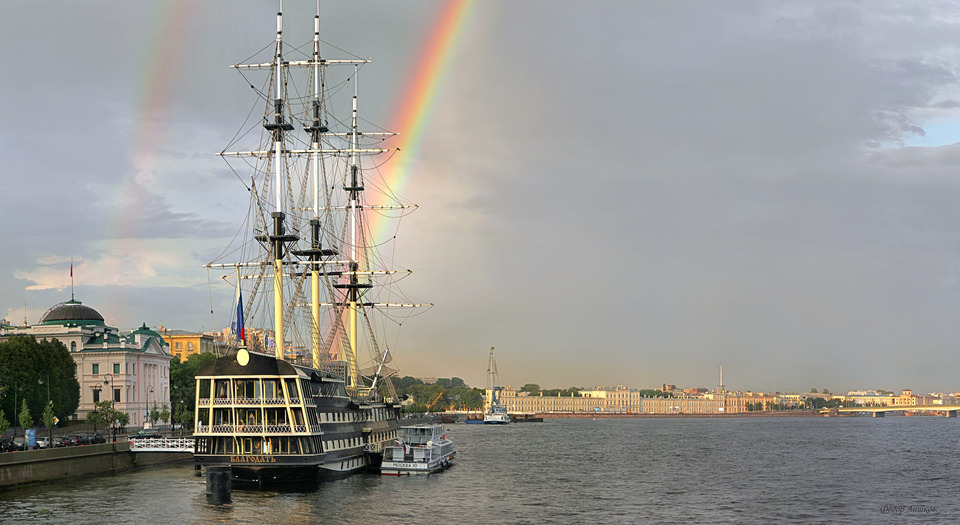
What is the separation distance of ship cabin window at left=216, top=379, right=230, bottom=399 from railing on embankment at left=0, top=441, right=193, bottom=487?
1563 cm

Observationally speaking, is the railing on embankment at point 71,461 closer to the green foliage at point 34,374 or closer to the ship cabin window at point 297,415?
the ship cabin window at point 297,415

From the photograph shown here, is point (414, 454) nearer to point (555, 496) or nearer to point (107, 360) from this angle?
point (555, 496)

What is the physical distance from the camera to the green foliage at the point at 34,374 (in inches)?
4611

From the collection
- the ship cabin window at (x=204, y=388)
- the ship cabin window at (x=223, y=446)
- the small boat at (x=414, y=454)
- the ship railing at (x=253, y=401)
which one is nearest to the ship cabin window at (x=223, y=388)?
the ship railing at (x=253, y=401)

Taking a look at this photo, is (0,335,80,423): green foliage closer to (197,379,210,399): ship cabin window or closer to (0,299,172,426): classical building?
(0,299,172,426): classical building

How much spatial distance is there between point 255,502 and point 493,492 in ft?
69.3

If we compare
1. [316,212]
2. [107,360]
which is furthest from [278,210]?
[107,360]

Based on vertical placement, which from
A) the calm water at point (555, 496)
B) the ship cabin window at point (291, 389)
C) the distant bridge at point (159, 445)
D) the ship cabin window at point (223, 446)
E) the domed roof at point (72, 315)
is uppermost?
the domed roof at point (72, 315)

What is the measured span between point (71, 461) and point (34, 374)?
1732 inches

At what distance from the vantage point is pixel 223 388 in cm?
7588

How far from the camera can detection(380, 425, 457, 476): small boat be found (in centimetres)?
9231

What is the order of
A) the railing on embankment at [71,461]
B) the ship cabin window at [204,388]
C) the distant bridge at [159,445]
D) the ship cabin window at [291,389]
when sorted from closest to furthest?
the railing on embankment at [71,461], the ship cabin window at [291,389], the ship cabin window at [204,388], the distant bridge at [159,445]

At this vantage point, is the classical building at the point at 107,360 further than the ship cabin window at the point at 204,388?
Yes

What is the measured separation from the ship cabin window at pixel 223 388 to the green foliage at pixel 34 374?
46180mm
